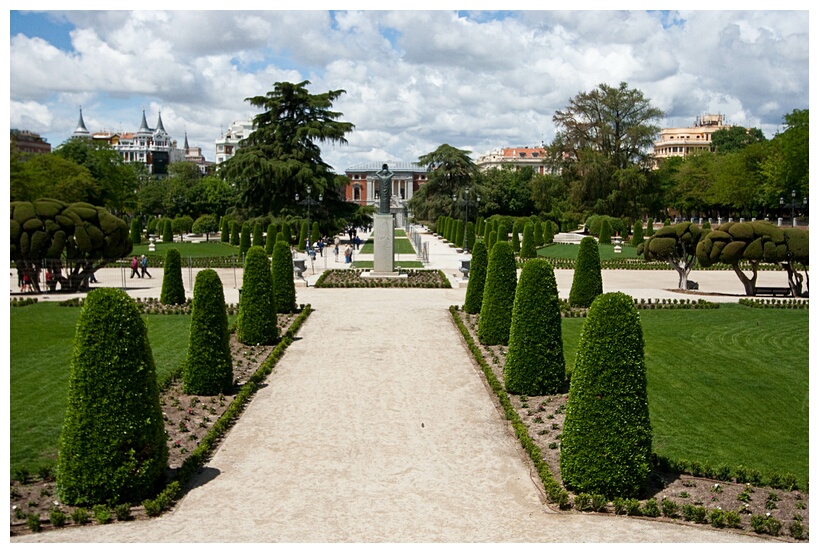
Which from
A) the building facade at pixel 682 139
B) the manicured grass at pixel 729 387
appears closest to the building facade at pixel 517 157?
the building facade at pixel 682 139

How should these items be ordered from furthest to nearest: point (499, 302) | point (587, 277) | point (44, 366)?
point (587, 277) < point (499, 302) < point (44, 366)

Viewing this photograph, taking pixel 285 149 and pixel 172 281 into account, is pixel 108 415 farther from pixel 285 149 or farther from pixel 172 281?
pixel 285 149

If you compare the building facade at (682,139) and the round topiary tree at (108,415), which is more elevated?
the building facade at (682,139)

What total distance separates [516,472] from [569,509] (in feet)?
3.93

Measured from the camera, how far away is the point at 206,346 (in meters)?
12.8

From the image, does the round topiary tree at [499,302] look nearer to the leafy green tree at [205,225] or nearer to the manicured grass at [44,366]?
the manicured grass at [44,366]

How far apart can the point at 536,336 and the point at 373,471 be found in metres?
4.24

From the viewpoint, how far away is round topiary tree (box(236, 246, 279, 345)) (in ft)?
55.8

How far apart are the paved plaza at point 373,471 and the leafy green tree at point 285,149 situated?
3705 cm

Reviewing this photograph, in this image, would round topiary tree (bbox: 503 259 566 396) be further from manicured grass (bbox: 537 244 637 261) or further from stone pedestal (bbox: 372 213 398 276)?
manicured grass (bbox: 537 244 637 261)

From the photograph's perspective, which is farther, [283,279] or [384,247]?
[384,247]

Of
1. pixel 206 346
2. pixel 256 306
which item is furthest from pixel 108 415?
pixel 256 306

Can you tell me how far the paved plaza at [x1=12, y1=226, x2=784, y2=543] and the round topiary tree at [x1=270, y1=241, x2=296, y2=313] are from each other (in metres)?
4.82

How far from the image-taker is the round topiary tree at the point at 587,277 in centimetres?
2302
